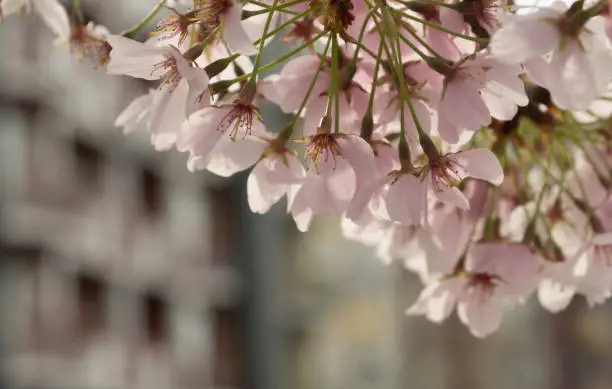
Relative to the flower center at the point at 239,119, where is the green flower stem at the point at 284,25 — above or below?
above

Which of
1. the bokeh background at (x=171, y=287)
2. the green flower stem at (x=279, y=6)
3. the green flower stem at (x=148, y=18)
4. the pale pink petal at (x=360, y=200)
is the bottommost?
the pale pink petal at (x=360, y=200)

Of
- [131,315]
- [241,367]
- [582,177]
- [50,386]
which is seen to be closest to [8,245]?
[50,386]

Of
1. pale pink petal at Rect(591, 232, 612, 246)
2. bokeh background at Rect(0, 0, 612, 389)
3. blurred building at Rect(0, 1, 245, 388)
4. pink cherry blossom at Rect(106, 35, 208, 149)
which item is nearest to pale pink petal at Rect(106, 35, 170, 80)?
pink cherry blossom at Rect(106, 35, 208, 149)

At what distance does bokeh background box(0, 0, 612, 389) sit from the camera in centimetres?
409

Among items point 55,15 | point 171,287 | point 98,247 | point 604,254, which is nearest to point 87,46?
point 55,15

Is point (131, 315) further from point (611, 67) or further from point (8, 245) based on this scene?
point (611, 67)

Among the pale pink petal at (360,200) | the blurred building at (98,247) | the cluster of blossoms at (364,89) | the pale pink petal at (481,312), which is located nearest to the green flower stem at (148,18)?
the cluster of blossoms at (364,89)

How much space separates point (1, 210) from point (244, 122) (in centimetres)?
369

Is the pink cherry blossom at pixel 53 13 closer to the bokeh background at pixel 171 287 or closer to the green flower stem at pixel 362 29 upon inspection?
the green flower stem at pixel 362 29

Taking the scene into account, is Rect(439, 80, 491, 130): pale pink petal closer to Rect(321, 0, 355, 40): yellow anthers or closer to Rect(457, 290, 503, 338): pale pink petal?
Rect(321, 0, 355, 40): yellow anthers

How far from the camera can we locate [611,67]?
30 cm

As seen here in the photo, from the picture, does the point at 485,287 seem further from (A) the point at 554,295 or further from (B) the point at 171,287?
(B) the point at 171,287

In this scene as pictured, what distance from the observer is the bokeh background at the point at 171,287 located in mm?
4090

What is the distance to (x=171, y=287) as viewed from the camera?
205 inches
